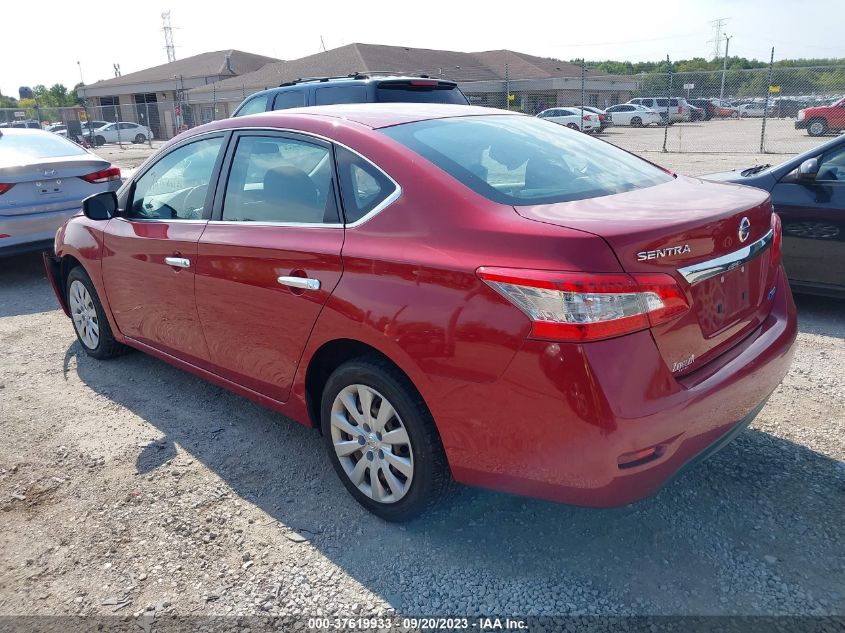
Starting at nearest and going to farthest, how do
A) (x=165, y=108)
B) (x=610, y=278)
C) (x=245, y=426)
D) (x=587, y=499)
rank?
1. (x=610, y=278)
2. (x=587, y=499)
3. (x=245, y=426)
4. (x=165, y=108)

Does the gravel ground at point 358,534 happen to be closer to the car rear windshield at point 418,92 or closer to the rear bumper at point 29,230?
the rear bumper at point 29,230

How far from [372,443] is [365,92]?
6.28 m

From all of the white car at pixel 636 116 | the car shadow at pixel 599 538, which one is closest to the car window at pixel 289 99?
the car shadow at pixel 599 538

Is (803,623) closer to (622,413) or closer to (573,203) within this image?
(622,413)

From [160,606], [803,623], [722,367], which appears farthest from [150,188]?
[803,623]

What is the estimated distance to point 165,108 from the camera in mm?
45875

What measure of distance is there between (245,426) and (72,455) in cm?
92

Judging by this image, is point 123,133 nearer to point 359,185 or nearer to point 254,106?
point 254,106

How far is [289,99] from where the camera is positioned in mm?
9219

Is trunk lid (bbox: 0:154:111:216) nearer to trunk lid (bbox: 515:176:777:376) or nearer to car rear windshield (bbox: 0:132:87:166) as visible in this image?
car rear windshield (bbox: 0:132:87:166)

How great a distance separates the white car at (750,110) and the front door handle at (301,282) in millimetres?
36741

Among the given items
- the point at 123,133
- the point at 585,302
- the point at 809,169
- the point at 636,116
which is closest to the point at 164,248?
the point at 585,302

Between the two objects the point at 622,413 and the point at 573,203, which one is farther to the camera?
the point at 573,203

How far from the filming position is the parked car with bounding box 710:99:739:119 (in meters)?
36.6
